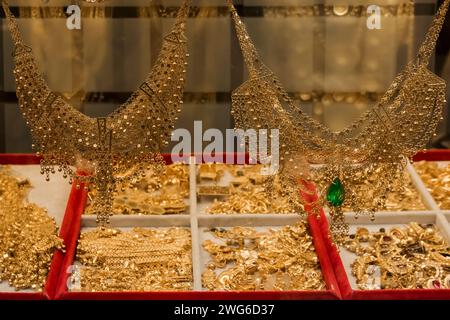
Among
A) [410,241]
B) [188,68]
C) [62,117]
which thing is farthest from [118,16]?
[410,241]

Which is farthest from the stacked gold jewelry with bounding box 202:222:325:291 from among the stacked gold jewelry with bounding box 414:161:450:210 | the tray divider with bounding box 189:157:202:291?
the stacked gold jewelry with bounding box 414:161:450:210

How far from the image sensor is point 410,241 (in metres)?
2.62

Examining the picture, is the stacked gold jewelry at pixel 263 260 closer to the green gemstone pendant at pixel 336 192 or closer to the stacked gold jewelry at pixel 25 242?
the green gemstone pendant at pixel 336 192

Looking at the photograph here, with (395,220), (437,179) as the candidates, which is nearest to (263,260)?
(395,220)

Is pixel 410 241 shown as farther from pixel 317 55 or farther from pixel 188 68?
pixel 188 68

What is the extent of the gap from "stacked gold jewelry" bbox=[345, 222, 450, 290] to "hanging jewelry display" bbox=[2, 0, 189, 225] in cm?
59

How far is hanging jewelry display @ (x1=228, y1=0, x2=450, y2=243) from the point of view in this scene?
7.84ft

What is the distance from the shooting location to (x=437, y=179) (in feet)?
9.70

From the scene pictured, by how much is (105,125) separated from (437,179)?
3.61ft

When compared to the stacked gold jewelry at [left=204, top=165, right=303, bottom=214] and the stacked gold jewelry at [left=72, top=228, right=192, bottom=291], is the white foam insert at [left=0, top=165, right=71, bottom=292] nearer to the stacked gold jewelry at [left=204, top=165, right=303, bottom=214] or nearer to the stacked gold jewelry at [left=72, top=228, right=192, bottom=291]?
the stacked gold jewelry at [left=72, top=228, right=192, bottom=291]

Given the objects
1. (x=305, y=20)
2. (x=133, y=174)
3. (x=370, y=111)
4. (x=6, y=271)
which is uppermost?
(x=305, y=20)

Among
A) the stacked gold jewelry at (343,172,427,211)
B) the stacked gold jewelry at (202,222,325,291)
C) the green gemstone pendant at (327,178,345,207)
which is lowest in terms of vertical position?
the stacked gold jewelry at (202,222,325,291)

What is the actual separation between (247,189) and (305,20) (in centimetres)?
54

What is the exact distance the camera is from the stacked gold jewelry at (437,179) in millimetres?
2842
